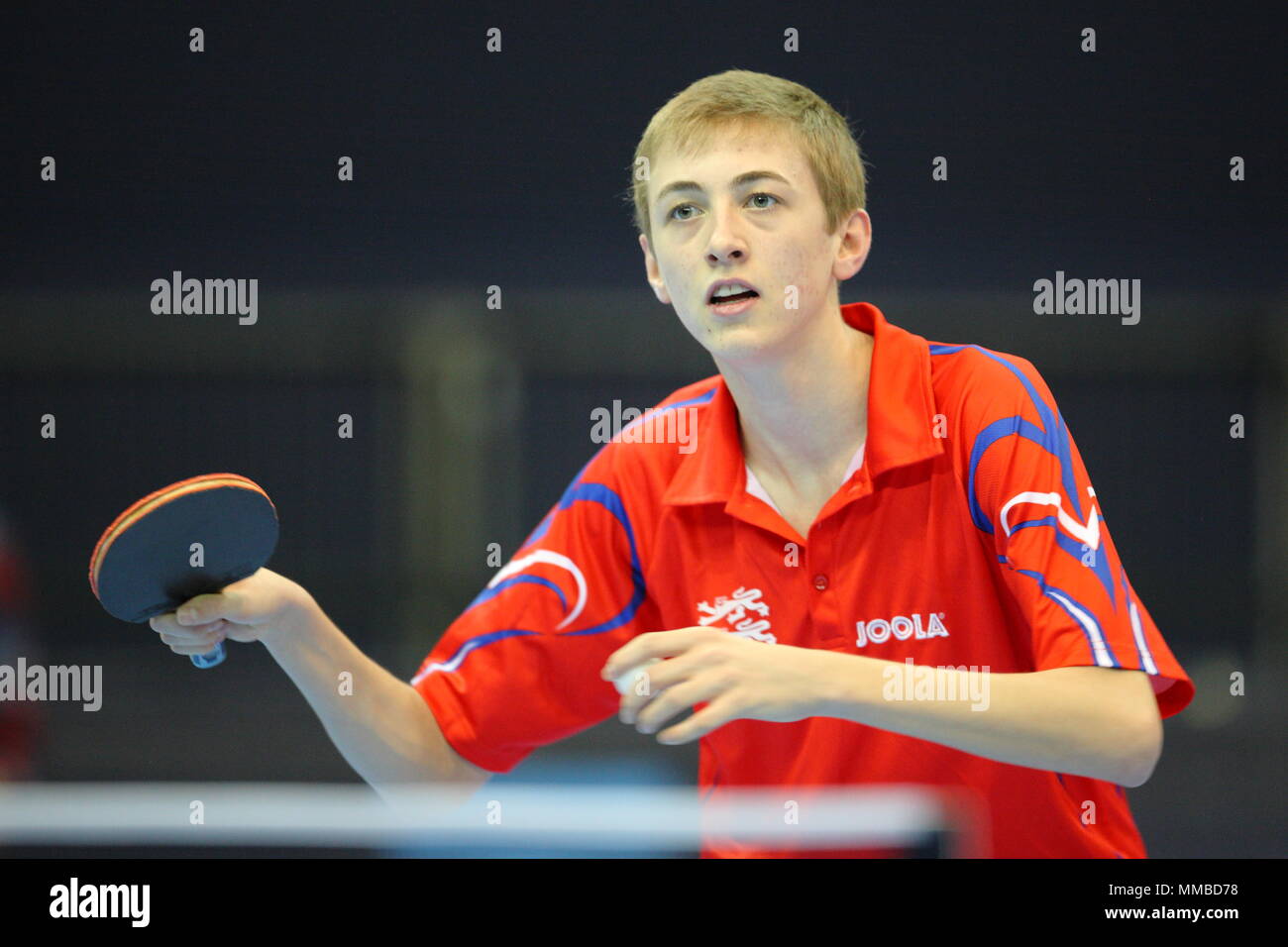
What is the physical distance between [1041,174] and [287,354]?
10.3 feet

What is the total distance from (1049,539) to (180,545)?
4.42ft

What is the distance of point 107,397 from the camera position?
5.44 m

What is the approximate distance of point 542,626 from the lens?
2.54 metres

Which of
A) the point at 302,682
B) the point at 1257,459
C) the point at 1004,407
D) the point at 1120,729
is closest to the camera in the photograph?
the point at 1120,729

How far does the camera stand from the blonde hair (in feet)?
8.14

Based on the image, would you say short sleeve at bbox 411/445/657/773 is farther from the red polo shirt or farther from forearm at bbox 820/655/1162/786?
forearm at bbox 820/655/1162/786

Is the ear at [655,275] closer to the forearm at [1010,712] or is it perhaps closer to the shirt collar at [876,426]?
the shirt collar at [876,426]

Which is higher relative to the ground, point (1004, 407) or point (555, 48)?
point (555, 48)

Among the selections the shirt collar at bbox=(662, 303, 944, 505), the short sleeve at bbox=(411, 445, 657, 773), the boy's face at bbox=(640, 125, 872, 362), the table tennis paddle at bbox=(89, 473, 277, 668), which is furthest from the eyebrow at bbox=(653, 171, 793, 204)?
the table tennis paddle at bbox=(89, 473, 277, 668)

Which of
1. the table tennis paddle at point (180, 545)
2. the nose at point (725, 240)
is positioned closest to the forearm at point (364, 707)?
the table tennis paddle at point (180, 545)

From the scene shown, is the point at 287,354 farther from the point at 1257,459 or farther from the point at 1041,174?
the point at 1257,459

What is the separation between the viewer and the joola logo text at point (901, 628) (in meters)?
2.34

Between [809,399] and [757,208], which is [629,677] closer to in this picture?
[809,399]

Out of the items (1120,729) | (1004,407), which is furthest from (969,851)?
(1004,407)
